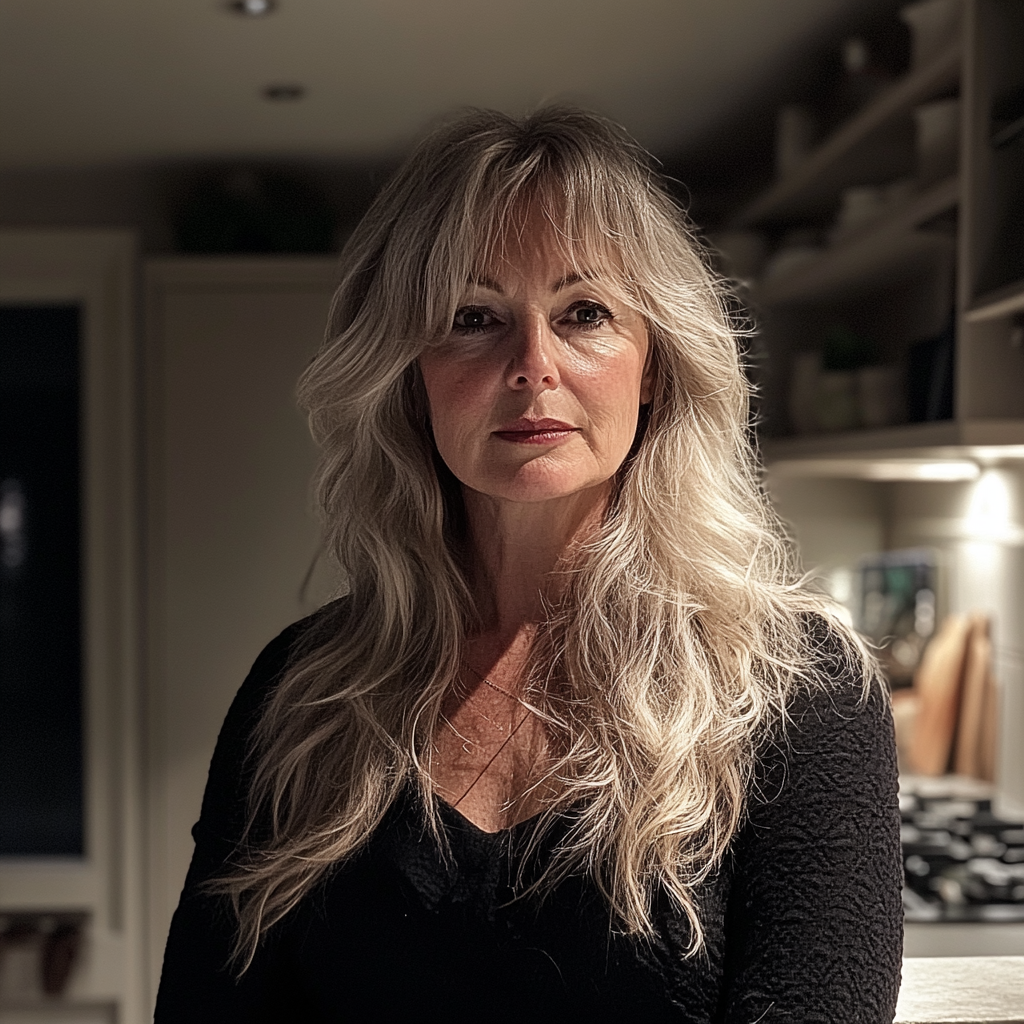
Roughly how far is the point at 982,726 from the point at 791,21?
1440 mm

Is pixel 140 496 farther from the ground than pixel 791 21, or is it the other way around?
pixel 791 21

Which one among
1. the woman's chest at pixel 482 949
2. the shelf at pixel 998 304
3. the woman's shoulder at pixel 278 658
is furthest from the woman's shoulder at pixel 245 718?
the shelf at pixel 998 304

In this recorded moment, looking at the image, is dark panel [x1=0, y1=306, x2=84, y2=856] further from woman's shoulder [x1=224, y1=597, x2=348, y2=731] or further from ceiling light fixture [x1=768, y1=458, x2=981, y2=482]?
woman's shoulder [x1=224, y1=597, x2=348, y2=731]

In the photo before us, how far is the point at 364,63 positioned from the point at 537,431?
1.91m

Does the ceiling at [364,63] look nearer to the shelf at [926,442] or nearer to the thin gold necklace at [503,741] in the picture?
the shelf at [926,442]

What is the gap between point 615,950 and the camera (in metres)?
0.90

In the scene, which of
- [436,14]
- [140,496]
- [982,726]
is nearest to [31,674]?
[140,496]

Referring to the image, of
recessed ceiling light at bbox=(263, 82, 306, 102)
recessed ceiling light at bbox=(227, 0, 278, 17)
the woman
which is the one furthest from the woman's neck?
recessed ceiling light at bbox=(263, 82, 306, 102)

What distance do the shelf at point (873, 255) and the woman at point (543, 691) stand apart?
3.62ft

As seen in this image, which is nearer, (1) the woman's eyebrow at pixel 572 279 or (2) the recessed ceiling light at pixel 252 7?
(1) the woman's eyebrow at pixel 572 279

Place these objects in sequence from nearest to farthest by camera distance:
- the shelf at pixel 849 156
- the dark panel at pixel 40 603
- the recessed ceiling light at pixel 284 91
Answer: the shelf at pixel 849 156 → the recessed ceiling light at pixel 284 91 → the dark panel at pixel 40 603

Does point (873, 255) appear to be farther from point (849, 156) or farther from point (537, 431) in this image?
point (537, 431)

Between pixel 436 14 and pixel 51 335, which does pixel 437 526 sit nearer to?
pixel 436 14

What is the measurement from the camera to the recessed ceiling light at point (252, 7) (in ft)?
7.52
